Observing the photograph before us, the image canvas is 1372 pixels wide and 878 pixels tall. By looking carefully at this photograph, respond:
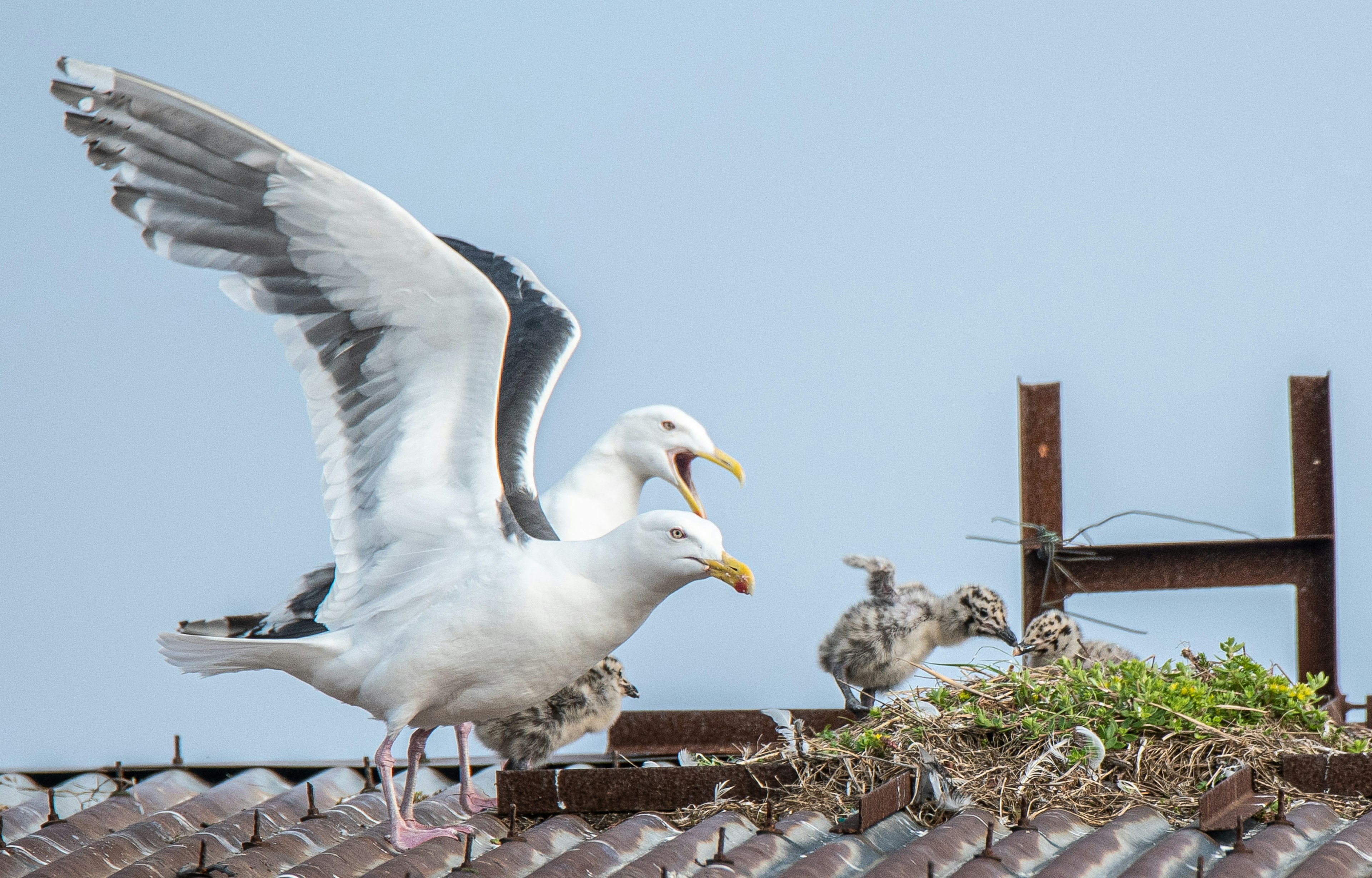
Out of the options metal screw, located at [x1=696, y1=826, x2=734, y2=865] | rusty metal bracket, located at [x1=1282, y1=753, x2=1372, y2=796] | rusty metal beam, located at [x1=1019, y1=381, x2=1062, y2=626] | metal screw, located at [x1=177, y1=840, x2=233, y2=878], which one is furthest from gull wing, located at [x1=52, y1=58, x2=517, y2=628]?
rusty metal beam, located at [x1=1019, y1=381, x2=1062, y2=626]

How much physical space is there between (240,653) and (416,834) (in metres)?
0.91

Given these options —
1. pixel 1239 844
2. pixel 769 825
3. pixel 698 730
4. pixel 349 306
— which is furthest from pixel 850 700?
pixel 349 306

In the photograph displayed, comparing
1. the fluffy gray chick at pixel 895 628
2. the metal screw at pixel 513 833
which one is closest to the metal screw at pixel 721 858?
the metal screw at pixel 513 833

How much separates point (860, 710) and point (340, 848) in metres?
2.47

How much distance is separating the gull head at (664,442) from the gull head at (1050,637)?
64.9 inches

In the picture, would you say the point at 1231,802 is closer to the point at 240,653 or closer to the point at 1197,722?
the point at 1197,722

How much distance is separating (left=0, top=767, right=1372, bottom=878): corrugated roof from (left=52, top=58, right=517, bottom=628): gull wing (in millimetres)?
816

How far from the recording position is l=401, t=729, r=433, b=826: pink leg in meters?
5.30

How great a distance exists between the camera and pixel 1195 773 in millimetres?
5051

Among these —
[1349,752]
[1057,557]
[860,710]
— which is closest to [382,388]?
[860,710]

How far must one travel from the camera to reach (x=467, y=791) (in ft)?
19.4

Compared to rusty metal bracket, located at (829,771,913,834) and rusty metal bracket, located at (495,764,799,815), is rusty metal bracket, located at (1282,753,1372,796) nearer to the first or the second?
rusty metal bracket, located at (829,771,913,834)

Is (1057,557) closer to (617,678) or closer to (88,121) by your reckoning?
(617,678)

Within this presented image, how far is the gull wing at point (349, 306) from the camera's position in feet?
16.7
